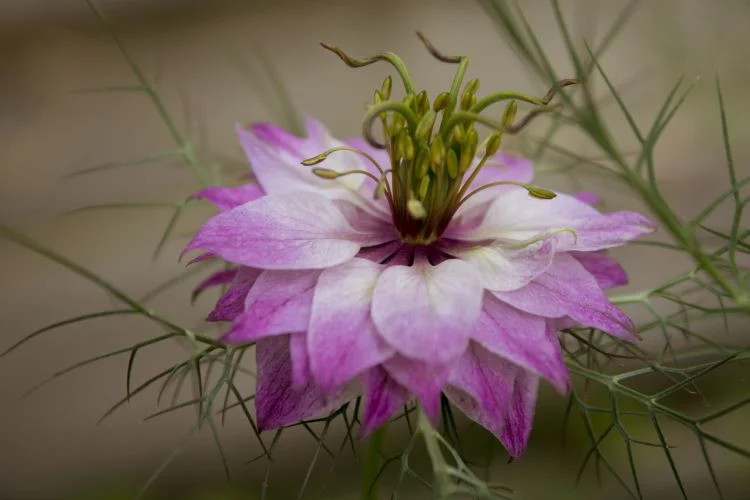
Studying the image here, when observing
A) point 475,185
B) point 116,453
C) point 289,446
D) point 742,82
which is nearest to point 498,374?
point 475,185

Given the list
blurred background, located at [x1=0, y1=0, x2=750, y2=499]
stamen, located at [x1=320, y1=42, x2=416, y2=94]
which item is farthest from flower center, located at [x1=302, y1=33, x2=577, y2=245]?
blurred background, located at [x1=0, y1=0, x2=750, y2=499]

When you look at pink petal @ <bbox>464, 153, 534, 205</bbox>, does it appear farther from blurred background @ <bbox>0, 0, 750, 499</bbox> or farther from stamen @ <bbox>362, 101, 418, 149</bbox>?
blurred background @ <bbox>0, 0, 750, 499</bbox>

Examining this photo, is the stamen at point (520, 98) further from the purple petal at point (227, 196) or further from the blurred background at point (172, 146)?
the blurred background at point (172, 146)

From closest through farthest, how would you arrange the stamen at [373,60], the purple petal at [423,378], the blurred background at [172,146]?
the purple petal at [423,378] → the stamen at [373,60] → the blurred background at [172,146]

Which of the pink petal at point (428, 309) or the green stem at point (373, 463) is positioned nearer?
the pink petal at point (428, 309)

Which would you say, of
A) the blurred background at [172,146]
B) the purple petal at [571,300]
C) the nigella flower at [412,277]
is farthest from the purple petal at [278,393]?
the blurred background at [172,146]

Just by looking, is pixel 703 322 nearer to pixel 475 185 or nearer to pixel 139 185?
pixel 475 185
